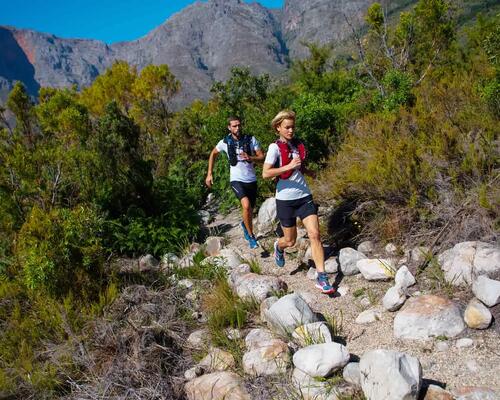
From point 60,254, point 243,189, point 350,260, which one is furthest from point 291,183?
point 60,254

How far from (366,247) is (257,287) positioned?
4.25ft

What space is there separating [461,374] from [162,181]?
18.0 ft

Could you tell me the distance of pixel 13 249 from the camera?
184 inches

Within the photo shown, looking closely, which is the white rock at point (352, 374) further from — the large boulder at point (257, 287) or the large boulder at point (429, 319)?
the large boulder at point (257, 287)

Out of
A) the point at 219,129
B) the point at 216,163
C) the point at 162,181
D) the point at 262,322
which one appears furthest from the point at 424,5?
the point at 262,322

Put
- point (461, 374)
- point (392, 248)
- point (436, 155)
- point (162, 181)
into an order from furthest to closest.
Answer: point (162, 181) → point (436, 155) → point (392, 248) → point (461, 374)

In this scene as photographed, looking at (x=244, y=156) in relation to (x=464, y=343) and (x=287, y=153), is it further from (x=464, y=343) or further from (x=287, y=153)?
(x=464, y=343)

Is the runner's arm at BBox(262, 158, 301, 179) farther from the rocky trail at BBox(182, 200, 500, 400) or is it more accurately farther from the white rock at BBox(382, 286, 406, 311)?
the white rock at BBox(382, 286, 406, 311)

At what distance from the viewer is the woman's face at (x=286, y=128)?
4.01 m

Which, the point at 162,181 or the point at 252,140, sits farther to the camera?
the point at 162,181

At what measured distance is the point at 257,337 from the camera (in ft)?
11.0

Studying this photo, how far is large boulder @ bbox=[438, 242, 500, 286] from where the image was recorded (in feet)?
10.8

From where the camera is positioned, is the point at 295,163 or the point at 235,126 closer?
the point at 295,163

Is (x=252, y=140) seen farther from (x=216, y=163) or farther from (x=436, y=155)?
(x=216, y=163)
